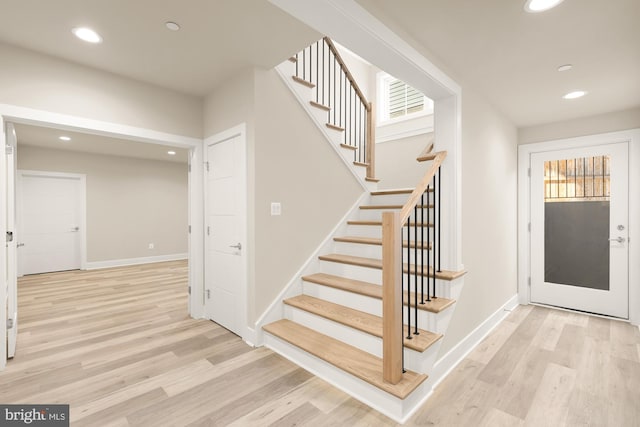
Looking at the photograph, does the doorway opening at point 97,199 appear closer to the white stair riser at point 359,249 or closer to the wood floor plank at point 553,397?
the white stair riser at point 359,249

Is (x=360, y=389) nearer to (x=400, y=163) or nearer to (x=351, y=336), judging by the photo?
(x=351, y=336)

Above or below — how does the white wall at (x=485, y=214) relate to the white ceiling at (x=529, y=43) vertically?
below

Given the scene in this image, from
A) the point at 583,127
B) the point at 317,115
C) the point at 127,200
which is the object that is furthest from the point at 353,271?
the point at 127,200

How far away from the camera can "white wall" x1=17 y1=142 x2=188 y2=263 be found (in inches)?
250

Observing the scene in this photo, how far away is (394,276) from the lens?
5.96 ft

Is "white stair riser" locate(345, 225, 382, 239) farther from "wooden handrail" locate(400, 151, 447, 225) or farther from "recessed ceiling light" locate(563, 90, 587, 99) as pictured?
"recessed ceiling light" locate(563, 90, 587, 99)

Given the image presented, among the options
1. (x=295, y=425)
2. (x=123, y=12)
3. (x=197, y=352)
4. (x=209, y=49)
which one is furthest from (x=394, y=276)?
(x=123, y=12)

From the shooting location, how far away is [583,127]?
371 centimetres

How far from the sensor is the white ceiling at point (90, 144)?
4944 mm

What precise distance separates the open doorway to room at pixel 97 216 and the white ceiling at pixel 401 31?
2565 mm

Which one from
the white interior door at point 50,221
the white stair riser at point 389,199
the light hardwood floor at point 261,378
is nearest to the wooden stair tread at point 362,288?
the light hardwood floor at point 261,378

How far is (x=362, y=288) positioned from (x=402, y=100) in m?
4.02

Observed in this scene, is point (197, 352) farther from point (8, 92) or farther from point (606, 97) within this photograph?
point (606, 97)

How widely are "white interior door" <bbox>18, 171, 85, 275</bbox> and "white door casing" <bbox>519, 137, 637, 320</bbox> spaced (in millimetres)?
8320
